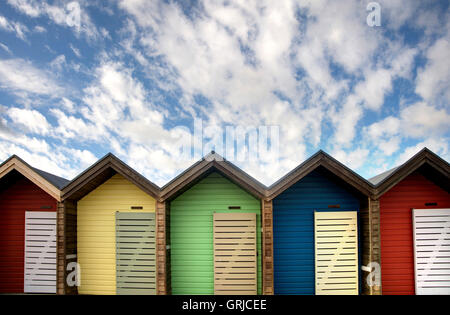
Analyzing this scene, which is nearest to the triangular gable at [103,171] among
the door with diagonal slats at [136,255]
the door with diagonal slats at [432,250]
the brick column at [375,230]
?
the door with diagonal slats at [136,255]

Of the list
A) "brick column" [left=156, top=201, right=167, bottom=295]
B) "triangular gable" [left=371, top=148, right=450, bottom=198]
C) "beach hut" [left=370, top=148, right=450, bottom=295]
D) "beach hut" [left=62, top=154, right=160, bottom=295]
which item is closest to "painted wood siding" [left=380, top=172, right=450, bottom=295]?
"beach hut" [left=370, top=148, right=450, bottom=295]

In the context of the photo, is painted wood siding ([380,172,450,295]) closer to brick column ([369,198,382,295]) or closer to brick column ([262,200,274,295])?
brick column ([369,198,382,295])

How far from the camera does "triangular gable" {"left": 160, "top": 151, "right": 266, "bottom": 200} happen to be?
7613 mm

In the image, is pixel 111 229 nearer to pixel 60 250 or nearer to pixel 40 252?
pixel 60 250

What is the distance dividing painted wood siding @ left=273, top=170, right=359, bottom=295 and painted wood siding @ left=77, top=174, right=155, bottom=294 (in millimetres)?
4047

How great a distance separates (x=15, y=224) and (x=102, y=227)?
3.02 metres

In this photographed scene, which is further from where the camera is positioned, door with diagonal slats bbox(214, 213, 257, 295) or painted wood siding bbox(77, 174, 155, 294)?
painted wood siding bbox(77, 174, 155, 294)

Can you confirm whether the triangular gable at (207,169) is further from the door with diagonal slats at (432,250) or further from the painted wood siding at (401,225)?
the door with diagonal slats at (432,250)

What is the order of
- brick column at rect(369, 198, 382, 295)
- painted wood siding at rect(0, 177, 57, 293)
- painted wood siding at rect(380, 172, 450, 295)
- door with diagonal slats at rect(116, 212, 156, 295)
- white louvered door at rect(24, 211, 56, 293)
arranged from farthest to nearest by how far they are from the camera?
painted wood siding at rect(0, 177, 57, 293) → white louvered door at rect(24, 211, 56, 293) → painted wood siding at rect(380, 172, 450, 295) → door with diagonal slats at rect(116, 212, 156, 295) → brick column at rect(369, 198, 382, 295)

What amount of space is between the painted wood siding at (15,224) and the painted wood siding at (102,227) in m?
1.33

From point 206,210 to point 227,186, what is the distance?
980 millimetres

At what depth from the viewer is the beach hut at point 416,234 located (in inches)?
319

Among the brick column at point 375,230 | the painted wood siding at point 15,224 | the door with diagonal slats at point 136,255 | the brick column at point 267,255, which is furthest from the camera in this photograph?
the painted wood siding at point 15,224
